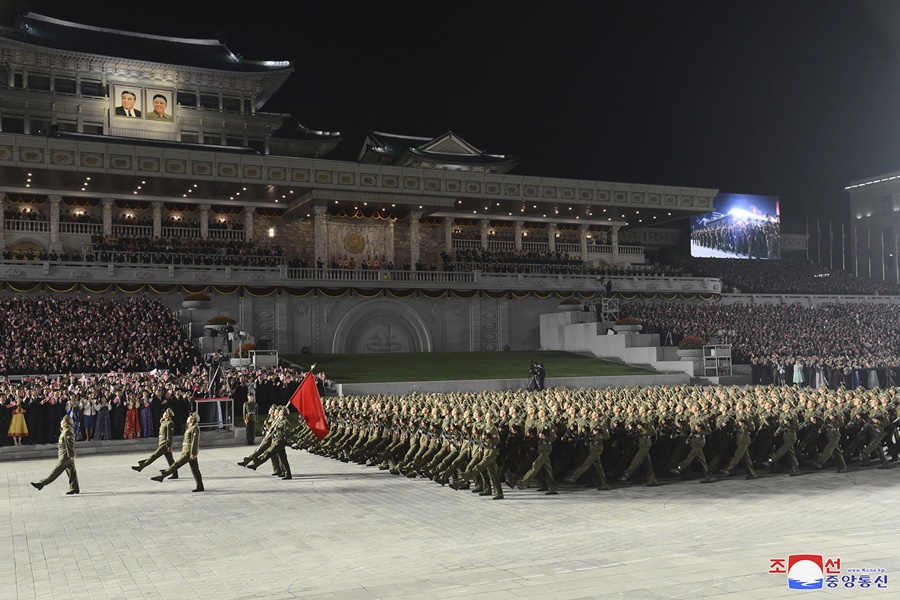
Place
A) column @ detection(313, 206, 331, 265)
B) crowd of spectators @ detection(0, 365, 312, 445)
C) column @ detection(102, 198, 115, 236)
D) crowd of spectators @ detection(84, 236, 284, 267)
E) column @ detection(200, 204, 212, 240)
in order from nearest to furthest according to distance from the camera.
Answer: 1. crowd of spectators @ detection(0, 365, 312, 445)
2. crowd of spectators @ detection(84, 236, 284, 267)
3. column @ detection(102, 198, 115, 236)
4. column @ detection(200, 204, 212, 240)
5. column @ detection(313, 206, 331, 265)

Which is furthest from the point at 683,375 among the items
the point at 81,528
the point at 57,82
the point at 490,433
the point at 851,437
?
the point at 57,82

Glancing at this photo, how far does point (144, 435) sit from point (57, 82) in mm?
34631

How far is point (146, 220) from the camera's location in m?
47.6

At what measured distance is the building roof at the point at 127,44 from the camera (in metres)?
50.3

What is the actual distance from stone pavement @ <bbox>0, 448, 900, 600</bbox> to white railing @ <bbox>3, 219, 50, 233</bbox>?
31020 mm

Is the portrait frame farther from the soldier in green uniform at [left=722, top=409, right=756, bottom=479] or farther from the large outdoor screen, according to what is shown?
the soldier in green uniform at [left=722, top=409, right=756, bottom=479]

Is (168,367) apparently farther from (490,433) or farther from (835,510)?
(835,510)

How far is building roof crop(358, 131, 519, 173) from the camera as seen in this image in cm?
5753

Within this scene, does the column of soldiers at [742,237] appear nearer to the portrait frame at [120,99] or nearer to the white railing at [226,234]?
the white railing at [226,234]

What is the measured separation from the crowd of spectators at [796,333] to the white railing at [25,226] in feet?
102

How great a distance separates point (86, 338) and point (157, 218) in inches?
639

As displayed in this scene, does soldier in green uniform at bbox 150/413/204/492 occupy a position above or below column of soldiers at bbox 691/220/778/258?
below

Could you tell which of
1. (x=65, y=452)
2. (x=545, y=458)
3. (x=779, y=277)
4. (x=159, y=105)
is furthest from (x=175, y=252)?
(x=779, y=277)

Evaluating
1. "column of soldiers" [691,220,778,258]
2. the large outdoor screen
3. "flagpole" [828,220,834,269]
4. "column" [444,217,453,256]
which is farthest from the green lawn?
"flagpole" [828,220,834,269]
